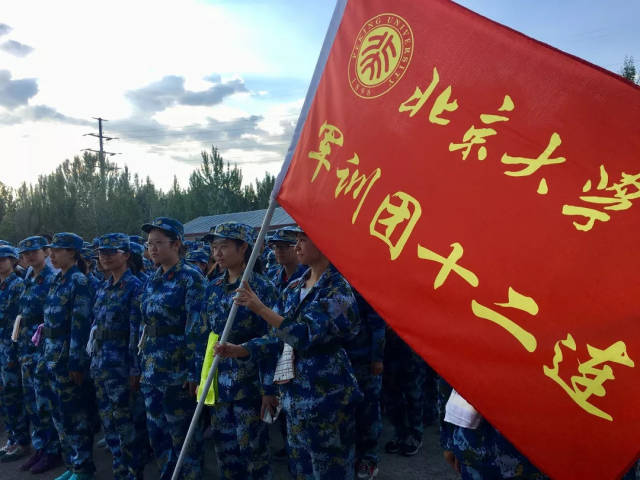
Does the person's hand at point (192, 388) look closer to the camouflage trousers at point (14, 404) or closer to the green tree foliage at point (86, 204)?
the camouflage trousers at point (14, 404)

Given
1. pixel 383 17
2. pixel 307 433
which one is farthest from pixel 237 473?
pixel 383 17

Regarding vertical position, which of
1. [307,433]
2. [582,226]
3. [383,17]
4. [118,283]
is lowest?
[307,433]

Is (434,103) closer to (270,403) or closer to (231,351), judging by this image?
(231,351)

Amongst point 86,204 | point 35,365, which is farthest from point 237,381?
point 86,204

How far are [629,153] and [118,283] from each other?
12.6 feet

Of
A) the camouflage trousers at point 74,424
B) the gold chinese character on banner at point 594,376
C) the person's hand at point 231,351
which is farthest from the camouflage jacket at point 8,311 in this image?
the gold chinese character on banner at point 594,376

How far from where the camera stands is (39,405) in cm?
468

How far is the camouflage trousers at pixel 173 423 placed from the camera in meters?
3.50

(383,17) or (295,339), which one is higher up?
(383,17)

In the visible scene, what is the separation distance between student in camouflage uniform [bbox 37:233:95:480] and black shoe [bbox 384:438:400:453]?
272 centimetres

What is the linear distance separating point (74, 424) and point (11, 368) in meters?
1.80

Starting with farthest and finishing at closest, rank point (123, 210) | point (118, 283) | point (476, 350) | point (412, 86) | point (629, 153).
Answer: point (123, 210) → point (118, 283) → point (412, 86) → point (476, 350) → point (629, 153)

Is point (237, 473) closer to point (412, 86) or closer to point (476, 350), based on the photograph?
point (476, 350)

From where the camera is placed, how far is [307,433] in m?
2.73
